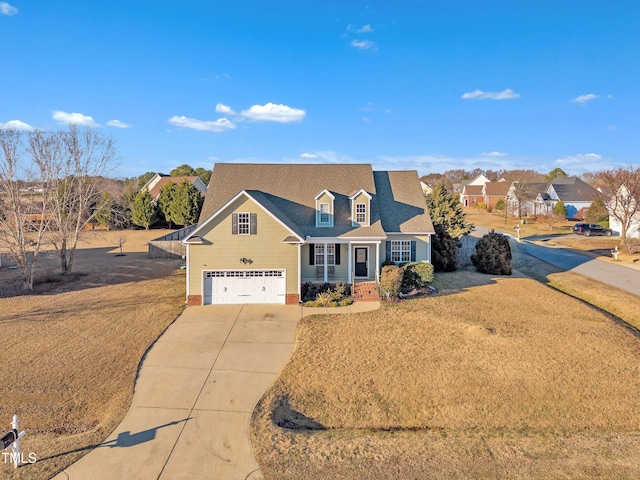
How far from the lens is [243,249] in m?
20.5

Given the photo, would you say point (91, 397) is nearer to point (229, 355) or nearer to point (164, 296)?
point (229, 355)

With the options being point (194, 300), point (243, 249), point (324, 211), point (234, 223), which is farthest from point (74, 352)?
point (324, 211)

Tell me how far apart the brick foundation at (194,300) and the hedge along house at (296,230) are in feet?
0.16

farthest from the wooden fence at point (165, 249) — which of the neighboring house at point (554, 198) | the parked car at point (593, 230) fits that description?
the neighboring house at point (554, 198)

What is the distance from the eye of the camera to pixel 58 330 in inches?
648

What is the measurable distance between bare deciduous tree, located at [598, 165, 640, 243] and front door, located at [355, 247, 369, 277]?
29119 millimetres

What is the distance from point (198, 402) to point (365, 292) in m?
12.2

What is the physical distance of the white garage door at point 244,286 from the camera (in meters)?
20.7

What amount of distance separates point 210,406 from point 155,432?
1604 mm

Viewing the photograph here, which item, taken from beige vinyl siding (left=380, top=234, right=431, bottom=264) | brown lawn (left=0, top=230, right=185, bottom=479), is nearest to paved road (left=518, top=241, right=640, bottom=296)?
beige vinyl siding (left=380, top=234, right=431, bottom=264)

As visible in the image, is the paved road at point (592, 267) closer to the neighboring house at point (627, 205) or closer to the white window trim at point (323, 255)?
the neighboring house at point (627, 205)

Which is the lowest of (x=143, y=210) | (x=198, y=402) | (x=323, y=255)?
(x=198, y=402)

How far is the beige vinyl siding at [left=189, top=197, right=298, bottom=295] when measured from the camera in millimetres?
20438

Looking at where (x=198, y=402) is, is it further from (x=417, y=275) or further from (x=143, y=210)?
(x=143, y=210)
